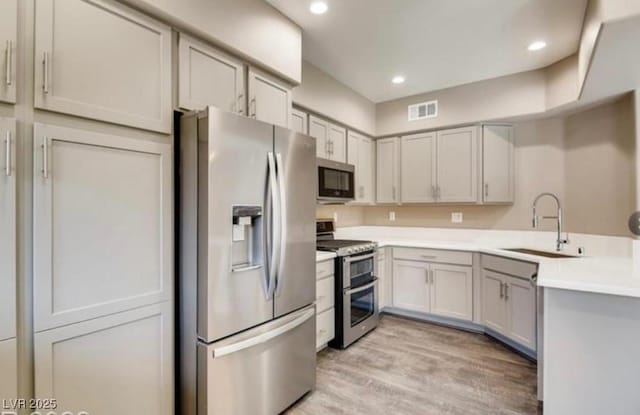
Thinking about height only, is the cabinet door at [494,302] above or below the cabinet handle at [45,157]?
below

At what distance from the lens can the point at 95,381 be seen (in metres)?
1.42

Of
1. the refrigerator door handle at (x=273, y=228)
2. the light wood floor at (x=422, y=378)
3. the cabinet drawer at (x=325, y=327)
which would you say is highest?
the refrigerator door handle at (x=273, y=228)

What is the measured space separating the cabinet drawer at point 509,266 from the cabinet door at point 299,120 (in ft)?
7.32

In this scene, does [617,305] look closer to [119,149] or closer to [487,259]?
[487,259]

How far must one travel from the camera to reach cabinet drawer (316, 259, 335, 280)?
2715mm

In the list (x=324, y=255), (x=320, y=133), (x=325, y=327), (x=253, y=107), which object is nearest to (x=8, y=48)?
(x=253, y=107)

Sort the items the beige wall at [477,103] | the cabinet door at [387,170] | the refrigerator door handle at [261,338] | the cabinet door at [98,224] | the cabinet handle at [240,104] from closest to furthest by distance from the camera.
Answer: the cabinet door at [98,224]
the refrigerator door handle at [261,338]
the cabinet handle at [240,104]
the beige wall at [477,103]
the cabinet door at [387,170]

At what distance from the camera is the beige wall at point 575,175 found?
9.10 feet

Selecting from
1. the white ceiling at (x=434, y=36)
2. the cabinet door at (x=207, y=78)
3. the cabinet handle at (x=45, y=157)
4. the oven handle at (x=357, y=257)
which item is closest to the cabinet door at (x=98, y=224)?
the cabinet handle at (x=45, y=157)

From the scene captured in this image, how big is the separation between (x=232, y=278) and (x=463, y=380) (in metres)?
1.96

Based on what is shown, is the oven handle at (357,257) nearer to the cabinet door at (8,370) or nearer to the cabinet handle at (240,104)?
the cabinet handle at (240,104)

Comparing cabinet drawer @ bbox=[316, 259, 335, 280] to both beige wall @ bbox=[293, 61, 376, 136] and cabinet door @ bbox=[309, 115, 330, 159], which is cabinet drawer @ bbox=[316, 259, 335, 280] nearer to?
cabinet door @ bbox=[309, 115, 330, 159]

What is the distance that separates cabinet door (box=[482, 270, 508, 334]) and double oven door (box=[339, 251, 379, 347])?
1099mm

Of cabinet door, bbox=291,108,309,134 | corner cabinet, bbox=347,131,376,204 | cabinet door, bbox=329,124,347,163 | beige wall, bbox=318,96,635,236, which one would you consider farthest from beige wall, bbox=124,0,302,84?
beige wall, bbox=318,96,635,236
